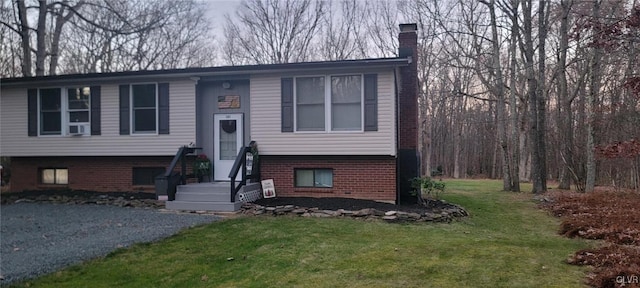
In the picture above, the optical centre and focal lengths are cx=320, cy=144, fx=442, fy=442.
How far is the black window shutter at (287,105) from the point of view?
1081 centimetres

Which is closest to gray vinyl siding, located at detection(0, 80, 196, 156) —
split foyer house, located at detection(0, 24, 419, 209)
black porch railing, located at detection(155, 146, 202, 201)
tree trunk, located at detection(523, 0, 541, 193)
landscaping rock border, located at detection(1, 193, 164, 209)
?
split foyer house, located at detection(0, 24, 419, 209)

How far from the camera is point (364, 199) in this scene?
34.3ft

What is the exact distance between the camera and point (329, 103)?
10555 mm

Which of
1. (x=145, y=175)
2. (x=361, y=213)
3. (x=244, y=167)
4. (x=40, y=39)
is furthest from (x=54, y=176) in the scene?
(x=40, y=39)

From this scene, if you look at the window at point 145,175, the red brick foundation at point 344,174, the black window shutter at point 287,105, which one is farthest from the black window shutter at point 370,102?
the window at point 145,175

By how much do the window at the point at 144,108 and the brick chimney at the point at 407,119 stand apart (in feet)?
21.4

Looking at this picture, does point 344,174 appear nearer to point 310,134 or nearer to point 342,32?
point 310,134

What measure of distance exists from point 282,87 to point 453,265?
689cm

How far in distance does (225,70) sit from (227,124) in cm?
145

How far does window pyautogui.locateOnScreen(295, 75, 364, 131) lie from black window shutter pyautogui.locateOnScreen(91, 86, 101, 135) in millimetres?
5659

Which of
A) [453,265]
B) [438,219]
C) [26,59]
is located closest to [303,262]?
[453,265]

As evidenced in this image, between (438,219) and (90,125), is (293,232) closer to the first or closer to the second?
(438,219)

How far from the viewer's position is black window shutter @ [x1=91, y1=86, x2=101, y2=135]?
12.1 m

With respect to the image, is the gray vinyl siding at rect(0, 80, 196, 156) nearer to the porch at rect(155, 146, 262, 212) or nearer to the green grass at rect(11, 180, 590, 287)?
the porch at rect(155, 146, 262, 212)
